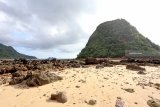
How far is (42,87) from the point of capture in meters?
13.6

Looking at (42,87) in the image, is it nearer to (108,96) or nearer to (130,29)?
(108,96)

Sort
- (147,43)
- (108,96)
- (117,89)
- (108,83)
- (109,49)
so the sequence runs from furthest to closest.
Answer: (147,43), (109,49), (108,83), (117,89), (108,96)

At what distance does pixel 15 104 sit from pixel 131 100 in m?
5.68

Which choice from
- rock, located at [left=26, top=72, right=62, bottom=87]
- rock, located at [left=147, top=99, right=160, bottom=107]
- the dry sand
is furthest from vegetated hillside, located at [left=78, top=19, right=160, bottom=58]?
rock, located at [left=147, top=99, right=160, bottom=107]

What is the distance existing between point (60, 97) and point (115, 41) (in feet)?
311

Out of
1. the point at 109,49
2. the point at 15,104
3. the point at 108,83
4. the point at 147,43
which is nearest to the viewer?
the point at 15,104

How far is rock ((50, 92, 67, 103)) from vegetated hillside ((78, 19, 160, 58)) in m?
76.5

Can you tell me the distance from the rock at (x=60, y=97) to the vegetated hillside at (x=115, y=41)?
76.5 meters

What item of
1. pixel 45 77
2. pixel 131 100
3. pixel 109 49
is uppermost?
pixel 109 49

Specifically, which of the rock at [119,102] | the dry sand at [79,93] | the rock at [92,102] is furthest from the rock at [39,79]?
the rock at [119,102]

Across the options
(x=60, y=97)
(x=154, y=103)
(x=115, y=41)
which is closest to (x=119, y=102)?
(x=154, y=103)

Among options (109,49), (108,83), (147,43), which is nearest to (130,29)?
(147,43)

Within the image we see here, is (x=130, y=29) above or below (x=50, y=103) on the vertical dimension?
above

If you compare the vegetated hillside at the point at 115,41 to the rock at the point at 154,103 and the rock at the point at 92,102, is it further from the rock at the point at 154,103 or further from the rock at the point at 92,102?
the rock at the point at 92,102
